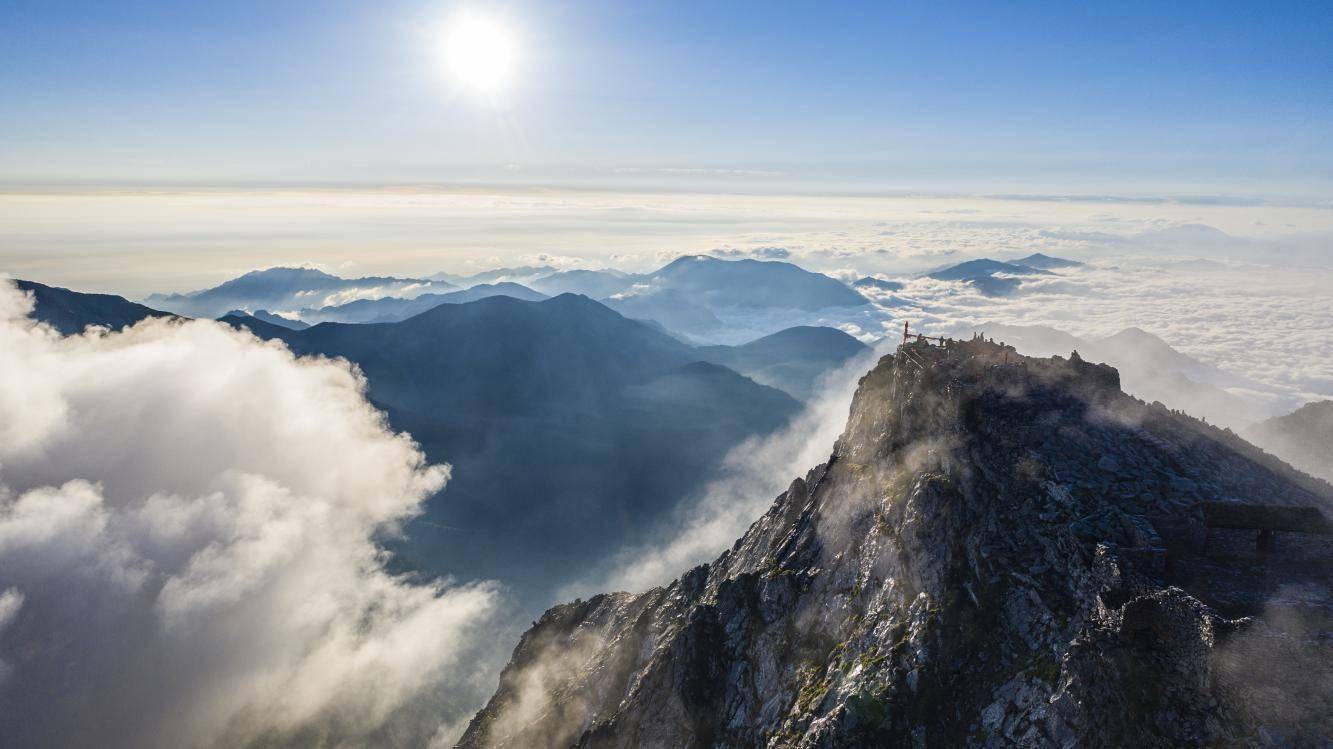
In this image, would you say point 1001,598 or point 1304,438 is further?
point 1304,438

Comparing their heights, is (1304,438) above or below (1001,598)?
below

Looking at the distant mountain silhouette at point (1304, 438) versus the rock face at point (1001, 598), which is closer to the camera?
the rock face at point (1001, 598)

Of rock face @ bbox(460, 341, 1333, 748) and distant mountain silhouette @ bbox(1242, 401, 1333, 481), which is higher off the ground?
rock face @ bbox(460, 341, 1333, 748)

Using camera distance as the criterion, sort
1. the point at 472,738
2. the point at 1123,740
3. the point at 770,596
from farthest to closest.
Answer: the point at 472,738
the point at 770,596
the point at 1123,740

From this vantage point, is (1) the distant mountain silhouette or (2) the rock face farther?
(1) the distant mountain silhouette

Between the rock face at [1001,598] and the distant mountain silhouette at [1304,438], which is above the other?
the rock face at [1001,598]

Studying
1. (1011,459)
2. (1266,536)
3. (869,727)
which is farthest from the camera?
(1011,459)

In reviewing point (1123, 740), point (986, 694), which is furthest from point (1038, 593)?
point (1123, 740)

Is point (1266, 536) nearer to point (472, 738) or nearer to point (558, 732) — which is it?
point (558, 732)
